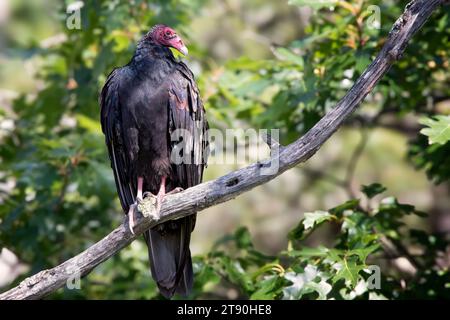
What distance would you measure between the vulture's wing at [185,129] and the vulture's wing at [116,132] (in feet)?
0.98

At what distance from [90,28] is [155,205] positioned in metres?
2.28

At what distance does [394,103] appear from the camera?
569cm

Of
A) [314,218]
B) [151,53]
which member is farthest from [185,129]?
[314,218]

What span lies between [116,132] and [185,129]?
1.34ft

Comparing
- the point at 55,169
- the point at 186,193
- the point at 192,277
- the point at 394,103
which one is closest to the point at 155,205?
the point at 186,193

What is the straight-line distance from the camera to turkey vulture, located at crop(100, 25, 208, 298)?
4.21m

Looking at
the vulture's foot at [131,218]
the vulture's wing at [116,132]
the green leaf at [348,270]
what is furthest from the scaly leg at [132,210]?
the green leaf at [348,270]

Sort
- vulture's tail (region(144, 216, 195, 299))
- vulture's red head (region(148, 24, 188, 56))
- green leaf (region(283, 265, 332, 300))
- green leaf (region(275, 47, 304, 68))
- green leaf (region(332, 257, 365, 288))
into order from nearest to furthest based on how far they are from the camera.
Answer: green leaf (region(332, 257, 365, 288)) < green leaf (region(283, 265, 332, 300)) < vulture's tail (region(144, 216, 195, 299)) < vulture's red head (region(148, 24, 188, 56)) < green leaf (region(275, 47, 304, 68))

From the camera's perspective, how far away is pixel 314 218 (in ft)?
13.1

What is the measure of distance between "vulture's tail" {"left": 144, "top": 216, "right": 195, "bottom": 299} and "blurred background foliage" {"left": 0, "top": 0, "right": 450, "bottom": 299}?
0.71 ft

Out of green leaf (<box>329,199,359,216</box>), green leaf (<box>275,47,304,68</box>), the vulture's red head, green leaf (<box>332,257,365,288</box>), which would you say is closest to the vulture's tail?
green leaf (<box>329,199,359,216</box>)

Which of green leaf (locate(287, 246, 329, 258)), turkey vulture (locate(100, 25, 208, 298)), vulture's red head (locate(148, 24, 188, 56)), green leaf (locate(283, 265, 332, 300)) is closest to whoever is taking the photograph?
green leaf (locate(283, 265, 332, 300))

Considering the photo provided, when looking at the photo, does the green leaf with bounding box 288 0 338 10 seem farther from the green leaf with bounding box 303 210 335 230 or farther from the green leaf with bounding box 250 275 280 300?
the green leaf with bounding box 250 275 280 300

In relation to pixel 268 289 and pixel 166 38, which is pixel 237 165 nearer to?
pixel 166 38
